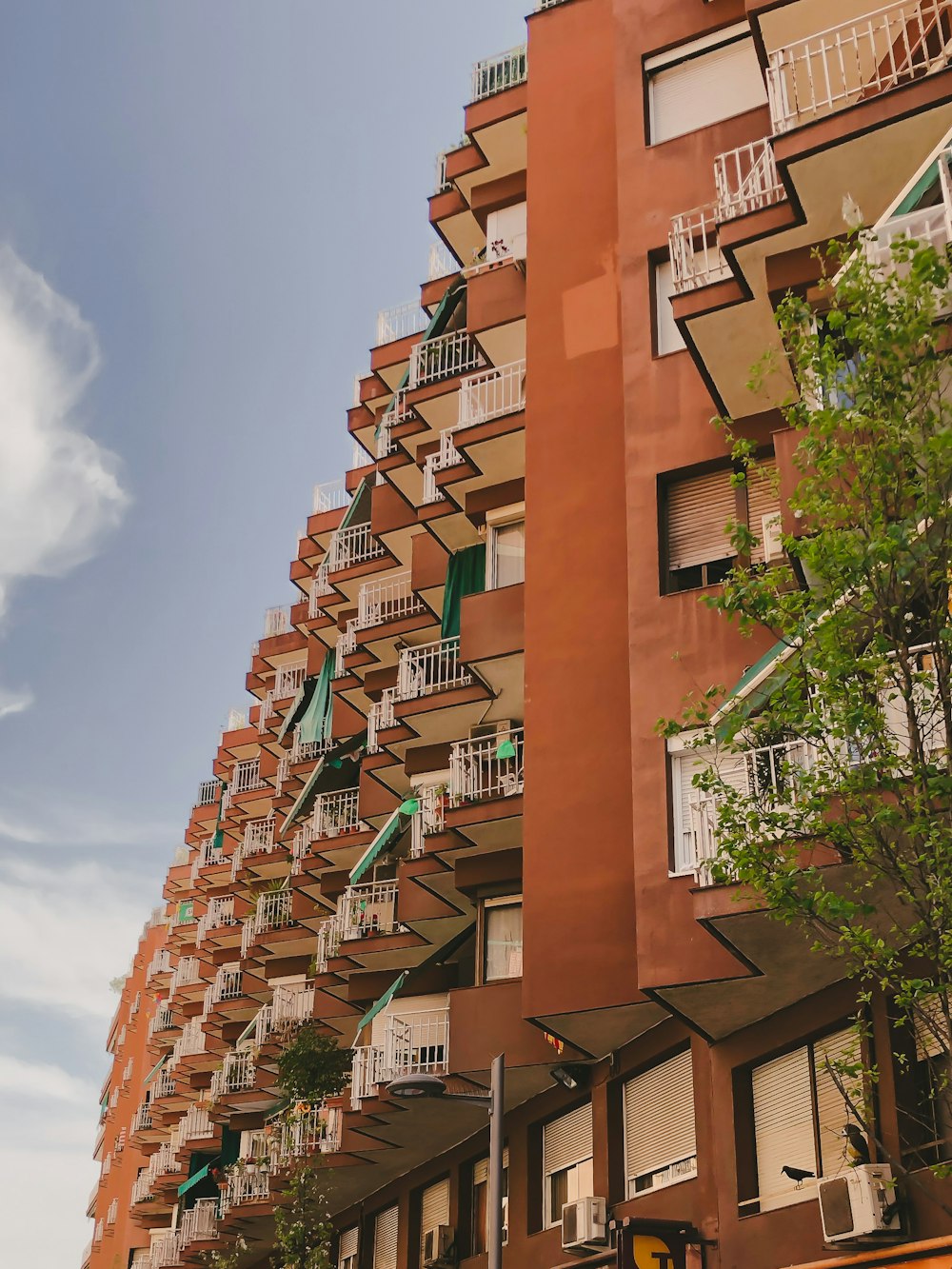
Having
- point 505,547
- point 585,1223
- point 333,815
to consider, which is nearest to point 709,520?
point 505,547

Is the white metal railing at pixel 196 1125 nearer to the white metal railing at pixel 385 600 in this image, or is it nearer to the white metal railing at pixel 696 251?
the white metal railing at pixel 385 600

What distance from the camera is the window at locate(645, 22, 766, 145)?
2108 centimetres

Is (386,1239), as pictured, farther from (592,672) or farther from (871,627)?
(871,627)

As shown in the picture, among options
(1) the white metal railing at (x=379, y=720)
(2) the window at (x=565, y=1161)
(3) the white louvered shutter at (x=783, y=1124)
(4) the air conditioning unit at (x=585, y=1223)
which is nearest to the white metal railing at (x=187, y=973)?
(1) the white metal railing at (x=379, y=720)

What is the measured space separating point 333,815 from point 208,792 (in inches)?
1343

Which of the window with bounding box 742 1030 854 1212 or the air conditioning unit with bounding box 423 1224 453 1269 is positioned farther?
the air conditioning unit with bounding box 423 1224 453 1269

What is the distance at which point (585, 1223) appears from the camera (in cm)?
1788

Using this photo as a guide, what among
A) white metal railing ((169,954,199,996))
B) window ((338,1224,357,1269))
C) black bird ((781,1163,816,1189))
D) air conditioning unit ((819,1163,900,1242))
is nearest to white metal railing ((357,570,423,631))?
window ((338,1224,357,1269))

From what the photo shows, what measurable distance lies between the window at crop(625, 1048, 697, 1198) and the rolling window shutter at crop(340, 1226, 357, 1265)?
14.9 meters

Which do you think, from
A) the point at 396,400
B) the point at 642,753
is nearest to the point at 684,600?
the point at 642,753

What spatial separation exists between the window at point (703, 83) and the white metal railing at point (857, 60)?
1921 millimetres

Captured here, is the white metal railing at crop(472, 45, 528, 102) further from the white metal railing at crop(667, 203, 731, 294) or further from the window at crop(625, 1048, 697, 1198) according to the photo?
the window at crop(625, 1048, 697, 1198)

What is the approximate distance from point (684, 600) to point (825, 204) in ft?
16.3

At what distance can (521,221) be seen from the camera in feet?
93.1
